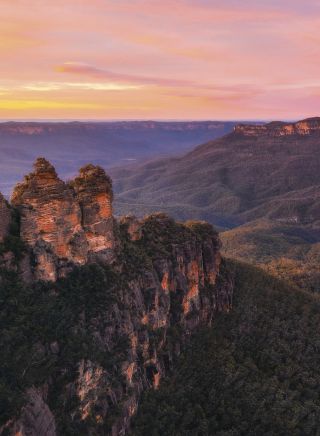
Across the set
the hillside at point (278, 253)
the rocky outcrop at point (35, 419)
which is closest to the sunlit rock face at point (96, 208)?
the rocky outcrop at point (35, 419)

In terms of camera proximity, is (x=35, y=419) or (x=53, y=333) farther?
(x=53, y=333)

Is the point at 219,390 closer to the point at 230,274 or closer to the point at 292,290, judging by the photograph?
the point at 230,274

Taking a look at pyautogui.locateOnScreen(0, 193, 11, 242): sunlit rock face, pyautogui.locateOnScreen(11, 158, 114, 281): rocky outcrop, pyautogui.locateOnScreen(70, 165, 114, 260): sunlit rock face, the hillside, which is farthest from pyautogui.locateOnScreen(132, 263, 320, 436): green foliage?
the hillside

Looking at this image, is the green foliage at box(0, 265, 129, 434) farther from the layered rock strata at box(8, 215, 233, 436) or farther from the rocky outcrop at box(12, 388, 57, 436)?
the rocky outcrop at box(12, 388, 57, 436)

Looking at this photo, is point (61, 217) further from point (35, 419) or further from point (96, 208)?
point (35, 419)

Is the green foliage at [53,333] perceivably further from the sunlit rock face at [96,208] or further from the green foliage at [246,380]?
the green foliage at [246,380]

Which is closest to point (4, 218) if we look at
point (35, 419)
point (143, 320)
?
point (35, 419)
